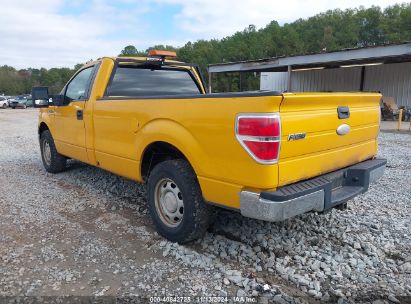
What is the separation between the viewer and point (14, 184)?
5980mm

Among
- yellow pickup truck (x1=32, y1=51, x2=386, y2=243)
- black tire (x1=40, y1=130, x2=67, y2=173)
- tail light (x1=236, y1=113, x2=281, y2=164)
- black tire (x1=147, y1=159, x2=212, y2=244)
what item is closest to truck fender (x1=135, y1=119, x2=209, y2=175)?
yellow pickup truck (x1=32, y1=51, x2=386, y2=243)

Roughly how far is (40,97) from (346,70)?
23.8 meters

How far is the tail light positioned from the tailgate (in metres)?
0.07

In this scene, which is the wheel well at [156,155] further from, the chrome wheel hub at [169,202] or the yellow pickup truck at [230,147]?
the chrome wheel hub at [169,202]

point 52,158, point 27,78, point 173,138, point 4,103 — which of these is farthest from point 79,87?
point 27,78

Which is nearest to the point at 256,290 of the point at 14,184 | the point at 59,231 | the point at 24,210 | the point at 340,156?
the point at 340,156

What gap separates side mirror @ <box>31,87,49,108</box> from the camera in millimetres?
5988

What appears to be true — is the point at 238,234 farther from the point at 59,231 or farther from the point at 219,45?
the point at 219,45

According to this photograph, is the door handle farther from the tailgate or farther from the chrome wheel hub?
the tailgate

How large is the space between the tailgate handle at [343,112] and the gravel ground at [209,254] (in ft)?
4.18

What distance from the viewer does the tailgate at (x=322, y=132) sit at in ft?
9.36

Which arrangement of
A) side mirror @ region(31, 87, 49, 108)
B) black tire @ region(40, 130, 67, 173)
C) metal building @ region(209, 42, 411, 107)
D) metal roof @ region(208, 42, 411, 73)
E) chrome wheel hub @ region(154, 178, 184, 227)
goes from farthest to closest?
1. metal building @ region(209, 42, 411, 107)
2. metal roof @ region(208, 42, 411, 73)
3. black tire @ region(40, 130, 67, 173)
4. side mirror @ region(31, 87, 49, 108)
5. chrome wheel hub @ region(154, 178, 184, 227)

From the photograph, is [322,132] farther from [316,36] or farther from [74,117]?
[316,36]

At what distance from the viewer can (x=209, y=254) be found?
11.4ft
